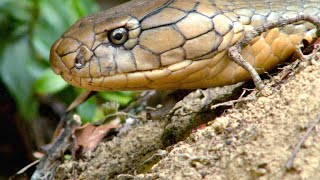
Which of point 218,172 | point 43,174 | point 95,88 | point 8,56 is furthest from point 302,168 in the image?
point 8,56

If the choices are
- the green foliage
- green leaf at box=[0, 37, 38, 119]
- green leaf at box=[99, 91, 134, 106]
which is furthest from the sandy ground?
green leaf at box=[0, 37, 38, 119]

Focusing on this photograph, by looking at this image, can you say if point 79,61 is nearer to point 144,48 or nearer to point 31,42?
point 144,48

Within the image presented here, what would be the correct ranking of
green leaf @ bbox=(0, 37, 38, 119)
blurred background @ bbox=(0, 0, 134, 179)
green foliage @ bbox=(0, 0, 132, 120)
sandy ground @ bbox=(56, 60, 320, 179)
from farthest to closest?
green leaf @ bbox=(0, 37, 38, 119) → green foliage @ bbox=(0, 0, 132, 120) → blurred background @ bbox=(0, 0, 134, 179) → sandy ground @ bbox=(56, 60, 320, 179)

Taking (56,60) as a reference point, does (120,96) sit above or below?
below

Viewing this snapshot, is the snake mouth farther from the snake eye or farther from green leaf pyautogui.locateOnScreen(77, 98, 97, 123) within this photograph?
green leaf pyautogui.locateOnScreen(77, 98, 97, 123)

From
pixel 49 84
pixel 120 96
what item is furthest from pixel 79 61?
pixel 49 84

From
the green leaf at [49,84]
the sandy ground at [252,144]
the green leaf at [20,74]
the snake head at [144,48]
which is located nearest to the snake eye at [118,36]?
the snake head at [144,48]

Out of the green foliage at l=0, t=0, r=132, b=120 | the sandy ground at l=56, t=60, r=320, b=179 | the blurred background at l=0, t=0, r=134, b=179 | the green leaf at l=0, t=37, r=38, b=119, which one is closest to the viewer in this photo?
the sandy ground at l=56, t=60, r=320, b=179
